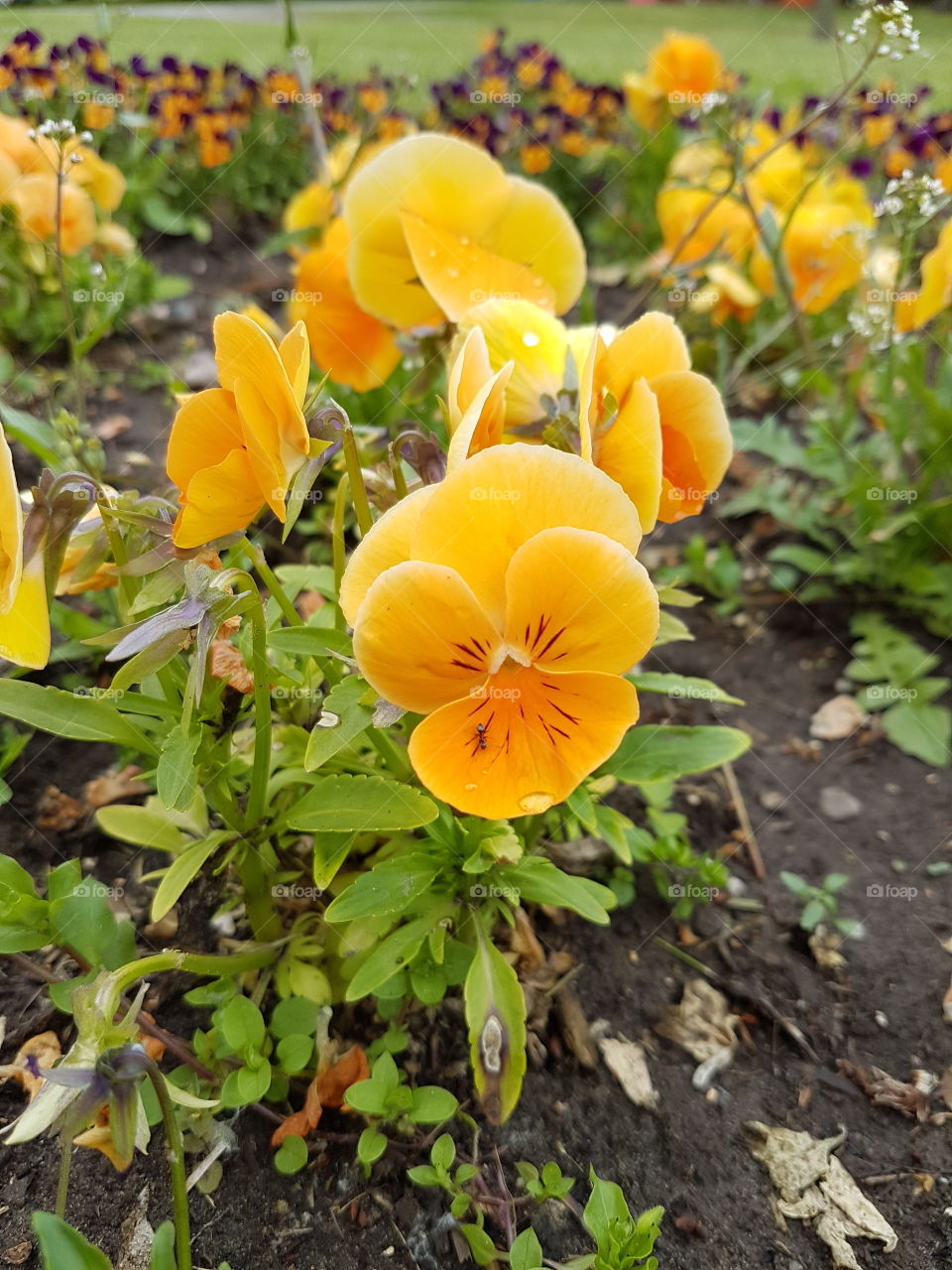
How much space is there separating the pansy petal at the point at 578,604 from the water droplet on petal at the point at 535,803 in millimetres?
141

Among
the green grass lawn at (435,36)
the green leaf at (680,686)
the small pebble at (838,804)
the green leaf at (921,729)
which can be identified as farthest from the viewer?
the green grass lawn at (435,36)

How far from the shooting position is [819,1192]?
4.64ft

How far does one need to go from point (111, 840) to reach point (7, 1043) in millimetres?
408

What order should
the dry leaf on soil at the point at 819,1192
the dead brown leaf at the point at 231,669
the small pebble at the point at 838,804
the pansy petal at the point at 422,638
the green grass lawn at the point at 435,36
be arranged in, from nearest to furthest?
1. the pansy petal at the point at 422,638
2. the dead brown leaf at the point at 231,669
3. the dry leaf on soil at the point at 819,1192
4. the small pebble at the point at 838,804
5. the green grass lawn at the point at 435,36

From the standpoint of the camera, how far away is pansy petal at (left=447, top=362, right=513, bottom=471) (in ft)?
3.29

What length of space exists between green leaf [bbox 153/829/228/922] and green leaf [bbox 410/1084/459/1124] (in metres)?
0.45

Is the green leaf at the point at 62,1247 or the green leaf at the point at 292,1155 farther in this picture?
the green leaf at the point at 292,1155

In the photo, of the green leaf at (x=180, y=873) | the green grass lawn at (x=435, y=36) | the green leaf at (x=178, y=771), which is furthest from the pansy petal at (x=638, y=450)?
the green grass lawn at (x=435, y=36)

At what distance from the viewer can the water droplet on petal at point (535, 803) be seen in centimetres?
99

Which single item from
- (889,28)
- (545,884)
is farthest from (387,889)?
(889,28)

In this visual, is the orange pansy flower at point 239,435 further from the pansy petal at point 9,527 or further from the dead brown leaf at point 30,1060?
the dead brown leaf at point 30,1060

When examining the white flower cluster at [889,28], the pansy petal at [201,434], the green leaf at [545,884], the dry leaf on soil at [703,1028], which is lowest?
the dry leaf on soil at [703,1028]

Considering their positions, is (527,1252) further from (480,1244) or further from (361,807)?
(361,807)

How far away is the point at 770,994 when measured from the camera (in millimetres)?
1710
